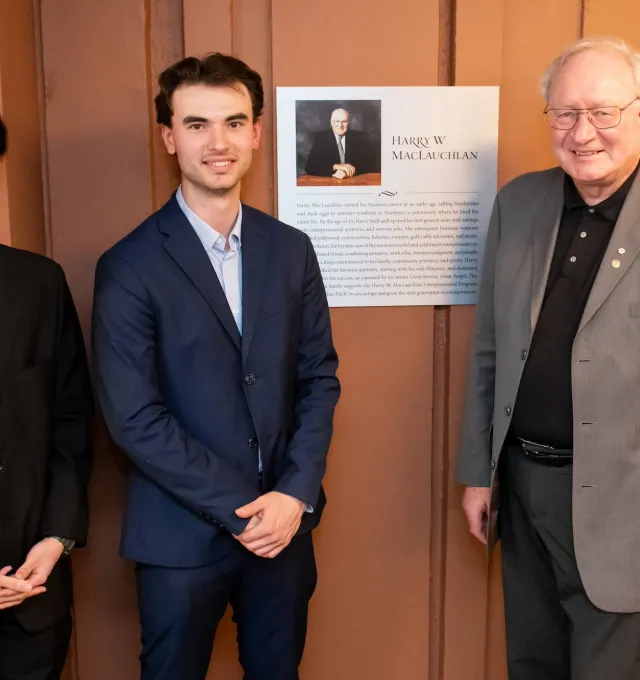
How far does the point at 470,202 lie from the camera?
6.33ft

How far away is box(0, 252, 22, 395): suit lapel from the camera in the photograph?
1.45 m

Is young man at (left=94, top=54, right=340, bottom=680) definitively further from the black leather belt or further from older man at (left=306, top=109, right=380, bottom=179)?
the black leather belt

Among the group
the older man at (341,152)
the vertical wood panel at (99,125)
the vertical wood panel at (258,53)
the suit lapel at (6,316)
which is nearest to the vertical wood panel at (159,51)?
the vertical wood panel at (99,125)

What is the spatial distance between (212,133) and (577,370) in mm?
935

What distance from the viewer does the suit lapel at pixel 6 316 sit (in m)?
1.45

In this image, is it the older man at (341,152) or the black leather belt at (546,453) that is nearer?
the black leather belt at (546,453)

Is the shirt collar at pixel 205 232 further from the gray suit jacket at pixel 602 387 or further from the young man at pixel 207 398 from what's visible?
the gray suit jacket at pixel 602 387

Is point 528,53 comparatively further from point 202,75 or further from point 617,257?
point 202,75

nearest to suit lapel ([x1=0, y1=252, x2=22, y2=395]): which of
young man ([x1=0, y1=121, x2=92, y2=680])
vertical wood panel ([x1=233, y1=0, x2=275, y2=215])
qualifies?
young man ([x1=0, y1=121, x2=92, y2=680])

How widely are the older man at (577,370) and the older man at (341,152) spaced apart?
1.33 feet

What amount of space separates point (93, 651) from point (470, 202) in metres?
1.64

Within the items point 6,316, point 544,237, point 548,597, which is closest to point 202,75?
point 6,316

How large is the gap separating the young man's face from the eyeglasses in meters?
0.69

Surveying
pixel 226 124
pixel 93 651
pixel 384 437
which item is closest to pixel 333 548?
pixel 384 437
